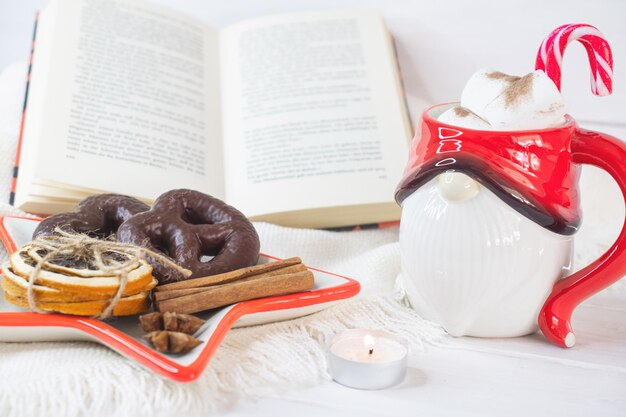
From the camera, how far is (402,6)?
1567mm

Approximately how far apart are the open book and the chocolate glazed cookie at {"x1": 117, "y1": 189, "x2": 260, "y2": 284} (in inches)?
9.9

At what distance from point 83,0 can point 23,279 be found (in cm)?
80

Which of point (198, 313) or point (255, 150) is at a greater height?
point (255, 150)

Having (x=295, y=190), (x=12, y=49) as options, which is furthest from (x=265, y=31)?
(x=12, y=49)

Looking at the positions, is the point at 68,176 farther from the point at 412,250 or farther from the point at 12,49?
the point at 12,49

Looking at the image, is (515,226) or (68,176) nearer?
(515,226)

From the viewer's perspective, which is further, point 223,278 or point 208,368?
point 223,278

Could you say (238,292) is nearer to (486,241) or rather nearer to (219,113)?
(486,241)

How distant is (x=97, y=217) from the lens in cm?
93

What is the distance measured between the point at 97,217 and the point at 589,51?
0.65 m

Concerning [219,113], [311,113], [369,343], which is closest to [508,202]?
[369,343]

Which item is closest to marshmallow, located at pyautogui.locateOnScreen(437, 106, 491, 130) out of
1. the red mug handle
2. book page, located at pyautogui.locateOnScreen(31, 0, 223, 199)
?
the red mug handle

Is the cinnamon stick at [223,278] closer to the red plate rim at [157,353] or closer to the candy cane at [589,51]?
the red plate rim at [157,353]

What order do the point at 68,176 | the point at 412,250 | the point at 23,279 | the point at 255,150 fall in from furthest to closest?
1. the point at 255,150
2. the point at 68,176
3. the point at 412,250
4. the point at 23,279
